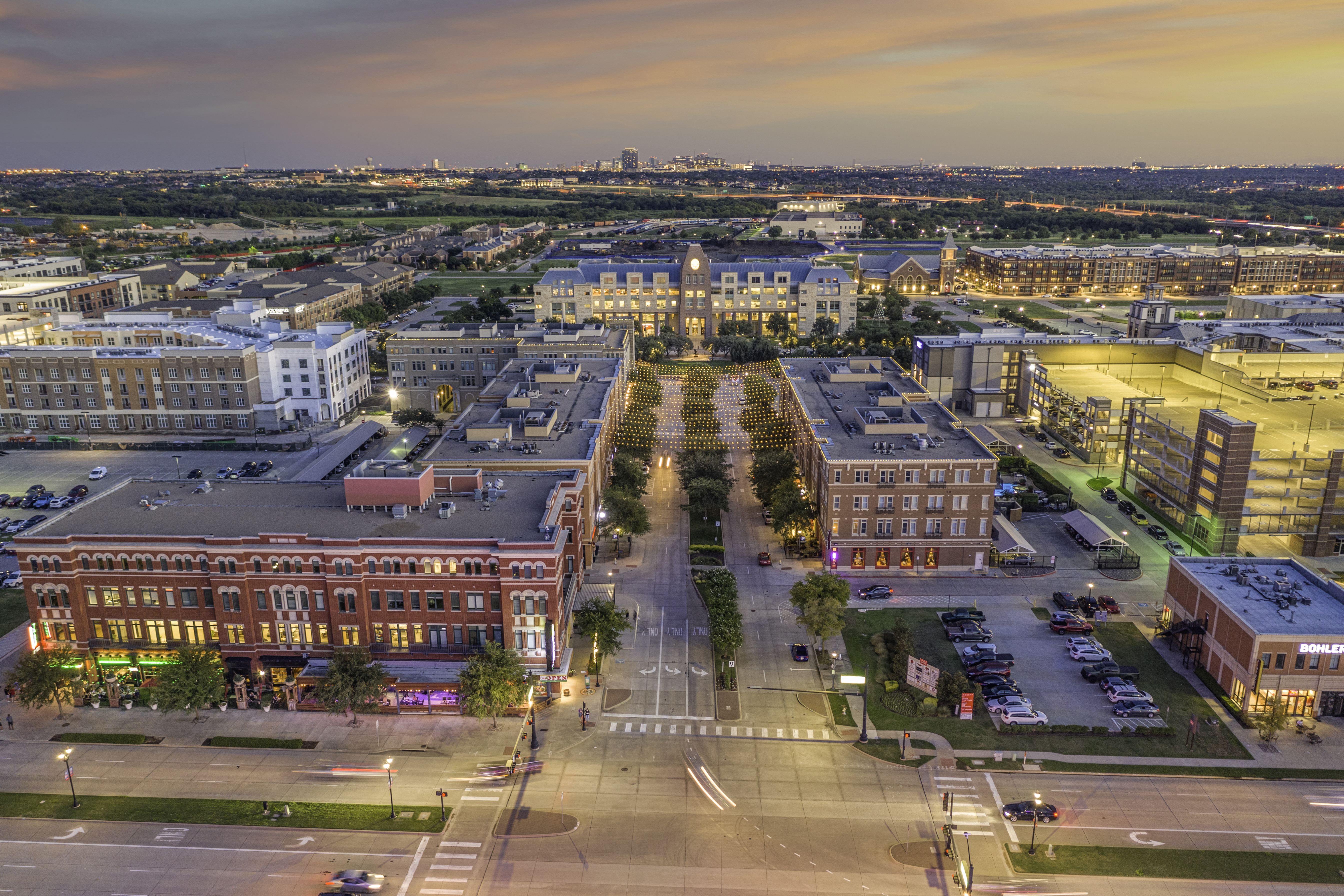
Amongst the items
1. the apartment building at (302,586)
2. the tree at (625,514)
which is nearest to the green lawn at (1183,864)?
the apartment building at (302,586)

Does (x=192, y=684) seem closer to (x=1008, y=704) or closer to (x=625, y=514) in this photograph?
(x=625, y=514)

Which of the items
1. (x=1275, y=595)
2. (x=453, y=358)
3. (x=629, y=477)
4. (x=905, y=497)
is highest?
(x=453, y=358)

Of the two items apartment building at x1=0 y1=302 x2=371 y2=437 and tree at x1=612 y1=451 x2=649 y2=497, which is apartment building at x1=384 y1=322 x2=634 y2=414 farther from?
tree at x1=612 y1=451 x2=649 y2=497

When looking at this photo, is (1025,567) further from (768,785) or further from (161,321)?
(161,321)

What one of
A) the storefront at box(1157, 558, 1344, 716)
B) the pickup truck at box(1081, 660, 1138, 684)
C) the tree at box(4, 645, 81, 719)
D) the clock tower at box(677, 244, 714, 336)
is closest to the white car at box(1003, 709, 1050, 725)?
the pickup truck at box(1081, 660, 1138, 684)

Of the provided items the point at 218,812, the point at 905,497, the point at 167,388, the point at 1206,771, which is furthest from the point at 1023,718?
the point at 167,388

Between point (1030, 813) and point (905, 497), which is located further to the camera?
point (905, 497)
